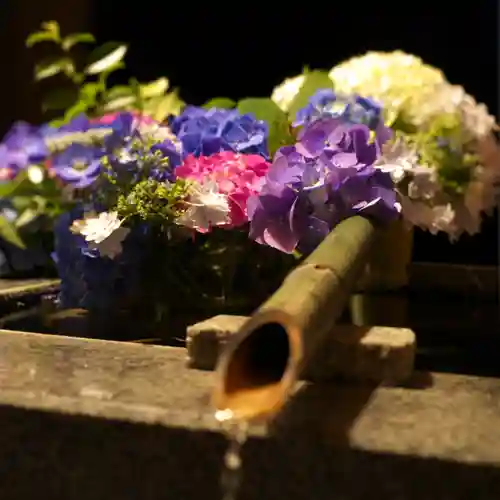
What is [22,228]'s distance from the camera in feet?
3.49

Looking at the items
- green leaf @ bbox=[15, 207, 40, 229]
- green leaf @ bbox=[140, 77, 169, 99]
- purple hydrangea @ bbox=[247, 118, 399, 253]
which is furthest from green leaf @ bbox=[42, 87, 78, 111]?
purple hydrangea @ bbox=[247, 118, 399, 253]

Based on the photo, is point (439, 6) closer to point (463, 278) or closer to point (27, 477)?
point (463, 278)

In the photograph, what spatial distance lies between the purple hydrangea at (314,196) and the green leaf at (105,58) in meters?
0.54

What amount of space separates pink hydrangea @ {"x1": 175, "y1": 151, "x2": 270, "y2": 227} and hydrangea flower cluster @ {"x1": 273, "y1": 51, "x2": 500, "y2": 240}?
0.43 feet

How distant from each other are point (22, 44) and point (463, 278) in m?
1.09

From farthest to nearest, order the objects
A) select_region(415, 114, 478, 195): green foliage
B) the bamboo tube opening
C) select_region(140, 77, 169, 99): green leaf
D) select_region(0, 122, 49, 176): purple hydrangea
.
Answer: select_region(140, 77, 169, 99): green leaf
select_region(0, 122, 49, 176): purple hydrangea
select_region(415, 114, 478, 195): green foliage
the bamboo tube opening

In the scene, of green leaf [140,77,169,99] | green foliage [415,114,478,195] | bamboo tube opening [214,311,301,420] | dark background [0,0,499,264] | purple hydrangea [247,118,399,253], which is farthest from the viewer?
dark background [0,0,499,264]

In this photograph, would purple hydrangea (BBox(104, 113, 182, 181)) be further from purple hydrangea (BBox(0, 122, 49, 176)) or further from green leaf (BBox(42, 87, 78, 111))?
green leaf (BBox(42, 87, 78, 111))

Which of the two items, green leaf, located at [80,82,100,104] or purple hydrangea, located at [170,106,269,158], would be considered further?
green leaf, located at [80,82,100,104]

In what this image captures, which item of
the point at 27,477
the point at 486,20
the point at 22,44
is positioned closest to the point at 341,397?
the point at 27,477

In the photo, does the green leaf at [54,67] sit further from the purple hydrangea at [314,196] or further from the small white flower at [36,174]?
the purple hydrangea at [314,196]

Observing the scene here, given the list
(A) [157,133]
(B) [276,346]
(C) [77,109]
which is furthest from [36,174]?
(B) [276,346]

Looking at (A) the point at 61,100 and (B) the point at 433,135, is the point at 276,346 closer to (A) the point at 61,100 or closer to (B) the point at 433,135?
(B) the point at 433,135

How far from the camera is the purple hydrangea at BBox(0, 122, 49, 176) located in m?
1.09
